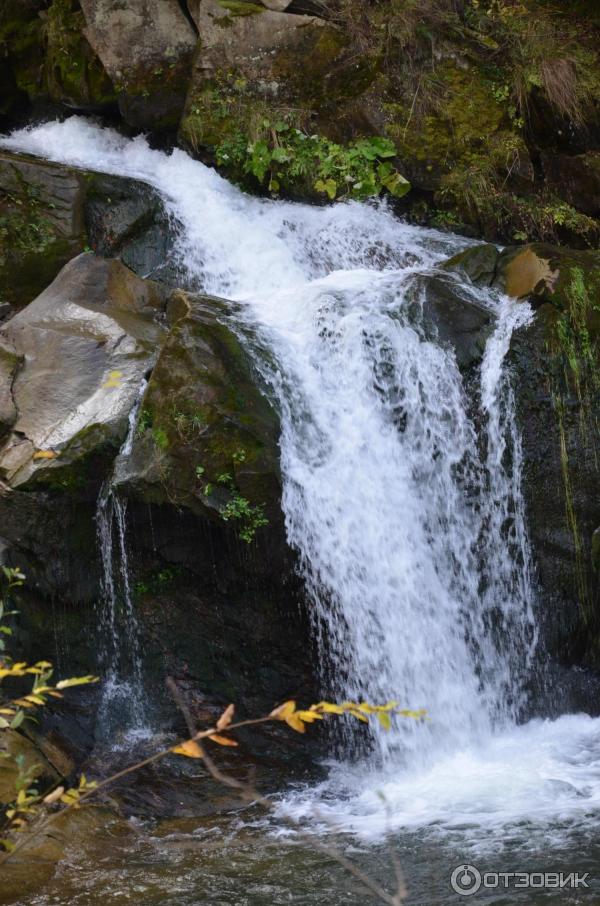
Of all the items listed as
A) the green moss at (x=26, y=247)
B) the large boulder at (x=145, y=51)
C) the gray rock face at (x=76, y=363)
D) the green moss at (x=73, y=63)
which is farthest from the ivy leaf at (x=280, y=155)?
the gray rock face at (x=76, y=363)

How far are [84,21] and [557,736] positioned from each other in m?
8.31

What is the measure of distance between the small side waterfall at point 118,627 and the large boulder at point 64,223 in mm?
2370

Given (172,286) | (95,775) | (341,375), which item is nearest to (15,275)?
(172,286)

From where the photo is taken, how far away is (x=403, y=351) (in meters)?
6.50

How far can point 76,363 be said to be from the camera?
21.1 feet

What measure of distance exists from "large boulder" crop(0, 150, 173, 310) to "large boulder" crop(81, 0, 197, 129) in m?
1.54

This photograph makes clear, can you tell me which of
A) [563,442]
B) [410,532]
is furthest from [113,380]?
[563,442]

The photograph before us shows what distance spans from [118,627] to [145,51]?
6.30 m

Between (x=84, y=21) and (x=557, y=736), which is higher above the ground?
(x=84, y=21)

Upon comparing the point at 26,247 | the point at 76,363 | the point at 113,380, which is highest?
the point at 26,247

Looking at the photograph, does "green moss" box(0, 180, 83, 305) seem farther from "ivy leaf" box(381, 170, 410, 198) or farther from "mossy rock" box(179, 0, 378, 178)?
"ivy leaf" box(381, 170, 410, 198)

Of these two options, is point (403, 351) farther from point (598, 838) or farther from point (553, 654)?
point (598, 838)

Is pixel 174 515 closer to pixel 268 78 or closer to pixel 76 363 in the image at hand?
pixel 76 363

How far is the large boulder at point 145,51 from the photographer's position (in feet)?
31.1
